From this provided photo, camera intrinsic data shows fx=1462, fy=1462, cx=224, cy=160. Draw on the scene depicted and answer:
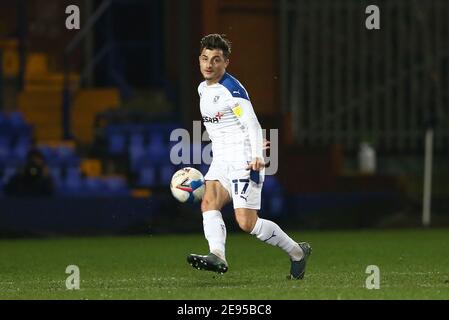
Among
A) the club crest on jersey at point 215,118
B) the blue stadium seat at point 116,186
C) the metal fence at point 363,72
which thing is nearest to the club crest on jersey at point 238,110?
the club crest on jersey at point 215,118

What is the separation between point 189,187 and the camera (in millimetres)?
11711

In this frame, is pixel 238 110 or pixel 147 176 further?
pixel 147 176

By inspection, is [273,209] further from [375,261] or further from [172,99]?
[375,261]

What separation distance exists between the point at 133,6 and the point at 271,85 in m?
3.43

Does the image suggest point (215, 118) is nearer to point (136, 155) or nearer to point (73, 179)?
point (73, 179)

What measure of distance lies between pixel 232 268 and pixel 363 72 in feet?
35.6

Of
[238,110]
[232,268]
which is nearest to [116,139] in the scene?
[232,268]

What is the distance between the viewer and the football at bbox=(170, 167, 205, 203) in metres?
11.7

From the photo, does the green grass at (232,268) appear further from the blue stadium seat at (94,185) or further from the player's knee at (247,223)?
the blue stadium seat at (94,185)

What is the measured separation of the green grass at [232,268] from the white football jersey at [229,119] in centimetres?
107

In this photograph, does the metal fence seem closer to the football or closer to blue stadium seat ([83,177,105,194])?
blue stadium seat ([83,177,105,194])

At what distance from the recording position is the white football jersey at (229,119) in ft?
37.1

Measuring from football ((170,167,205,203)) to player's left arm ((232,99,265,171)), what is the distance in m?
0.65
